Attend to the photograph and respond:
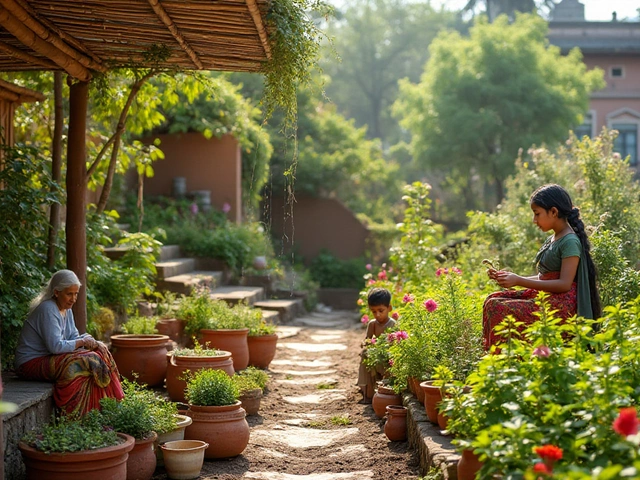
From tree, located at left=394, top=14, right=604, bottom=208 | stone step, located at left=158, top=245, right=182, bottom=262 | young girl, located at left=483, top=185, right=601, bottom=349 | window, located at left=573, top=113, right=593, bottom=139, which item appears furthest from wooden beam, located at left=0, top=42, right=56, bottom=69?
window, located at left=573, top=113, right=593, bottom=139

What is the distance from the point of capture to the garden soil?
5.14m

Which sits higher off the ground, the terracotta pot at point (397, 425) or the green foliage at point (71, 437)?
the green foliage at point (71, 437)

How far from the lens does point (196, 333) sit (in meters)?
7.89

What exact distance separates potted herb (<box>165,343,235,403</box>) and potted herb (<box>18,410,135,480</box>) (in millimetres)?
1789

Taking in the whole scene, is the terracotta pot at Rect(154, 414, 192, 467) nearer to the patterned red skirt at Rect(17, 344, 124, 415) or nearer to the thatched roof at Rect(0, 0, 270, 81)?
the patterned red skirt at Rect(17, 344, 124, 415)

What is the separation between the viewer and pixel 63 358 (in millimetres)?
5113

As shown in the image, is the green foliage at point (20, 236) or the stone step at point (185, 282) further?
the stone step at point (185, 282)

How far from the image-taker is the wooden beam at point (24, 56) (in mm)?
5359

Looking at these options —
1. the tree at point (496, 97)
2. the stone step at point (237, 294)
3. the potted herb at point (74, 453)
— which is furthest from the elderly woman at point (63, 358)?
the tree at point (496, 97)

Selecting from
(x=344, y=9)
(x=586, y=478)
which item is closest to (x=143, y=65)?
(x=586, y=478)

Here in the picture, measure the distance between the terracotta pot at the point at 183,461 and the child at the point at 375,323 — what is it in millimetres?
2392

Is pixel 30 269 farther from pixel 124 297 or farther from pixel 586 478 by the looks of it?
pixel 586 478

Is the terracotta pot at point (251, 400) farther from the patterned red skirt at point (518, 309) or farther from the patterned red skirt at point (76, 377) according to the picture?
the patterned red skirt at point (518, 309)

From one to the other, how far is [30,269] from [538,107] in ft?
53.6
